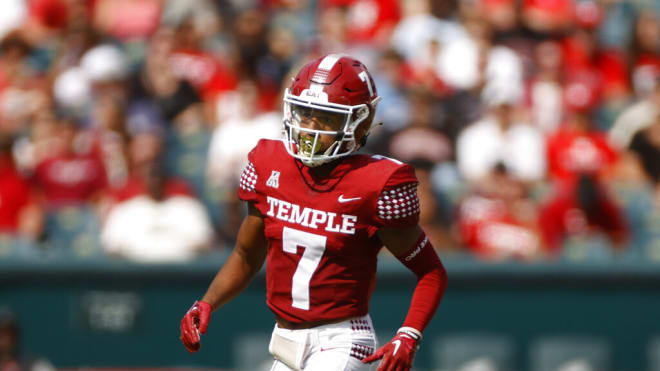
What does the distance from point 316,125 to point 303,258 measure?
1.62 ft

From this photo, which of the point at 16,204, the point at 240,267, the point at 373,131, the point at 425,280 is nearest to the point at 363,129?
the point at 425,280

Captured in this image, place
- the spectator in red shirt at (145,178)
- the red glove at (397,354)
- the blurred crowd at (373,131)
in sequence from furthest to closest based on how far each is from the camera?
the spectator in red shirt at (145,178) → the blurred crowd at (373,131) → the red glove at (397,354)

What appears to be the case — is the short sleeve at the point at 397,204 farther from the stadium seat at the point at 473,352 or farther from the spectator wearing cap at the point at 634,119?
the spectator wearing cap at the point at 634,119

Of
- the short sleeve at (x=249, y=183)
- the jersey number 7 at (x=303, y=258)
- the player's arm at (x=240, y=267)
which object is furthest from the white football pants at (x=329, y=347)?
the short sleeve at (x=249, y=183)

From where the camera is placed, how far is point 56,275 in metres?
7.55

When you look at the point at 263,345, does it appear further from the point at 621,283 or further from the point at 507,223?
the point at 621,283

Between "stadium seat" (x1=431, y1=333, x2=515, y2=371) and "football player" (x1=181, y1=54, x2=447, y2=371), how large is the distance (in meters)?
3.46

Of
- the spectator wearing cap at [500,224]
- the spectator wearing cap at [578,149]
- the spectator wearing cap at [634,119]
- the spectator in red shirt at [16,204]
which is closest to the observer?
the spectator wearing cap at [500,224]

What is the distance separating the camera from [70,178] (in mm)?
8688

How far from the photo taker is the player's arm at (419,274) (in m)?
3.85

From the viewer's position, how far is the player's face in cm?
394

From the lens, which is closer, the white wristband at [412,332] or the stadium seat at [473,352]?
the white wristband at [412,332]

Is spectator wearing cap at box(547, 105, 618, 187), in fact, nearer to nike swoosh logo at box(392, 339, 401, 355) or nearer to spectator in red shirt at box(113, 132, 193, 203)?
spectator in red shirt at box(113, 132, 193, 203)

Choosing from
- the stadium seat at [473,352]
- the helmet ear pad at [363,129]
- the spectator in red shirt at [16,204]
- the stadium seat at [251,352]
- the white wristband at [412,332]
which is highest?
the helmet ear pad at [363,129]
